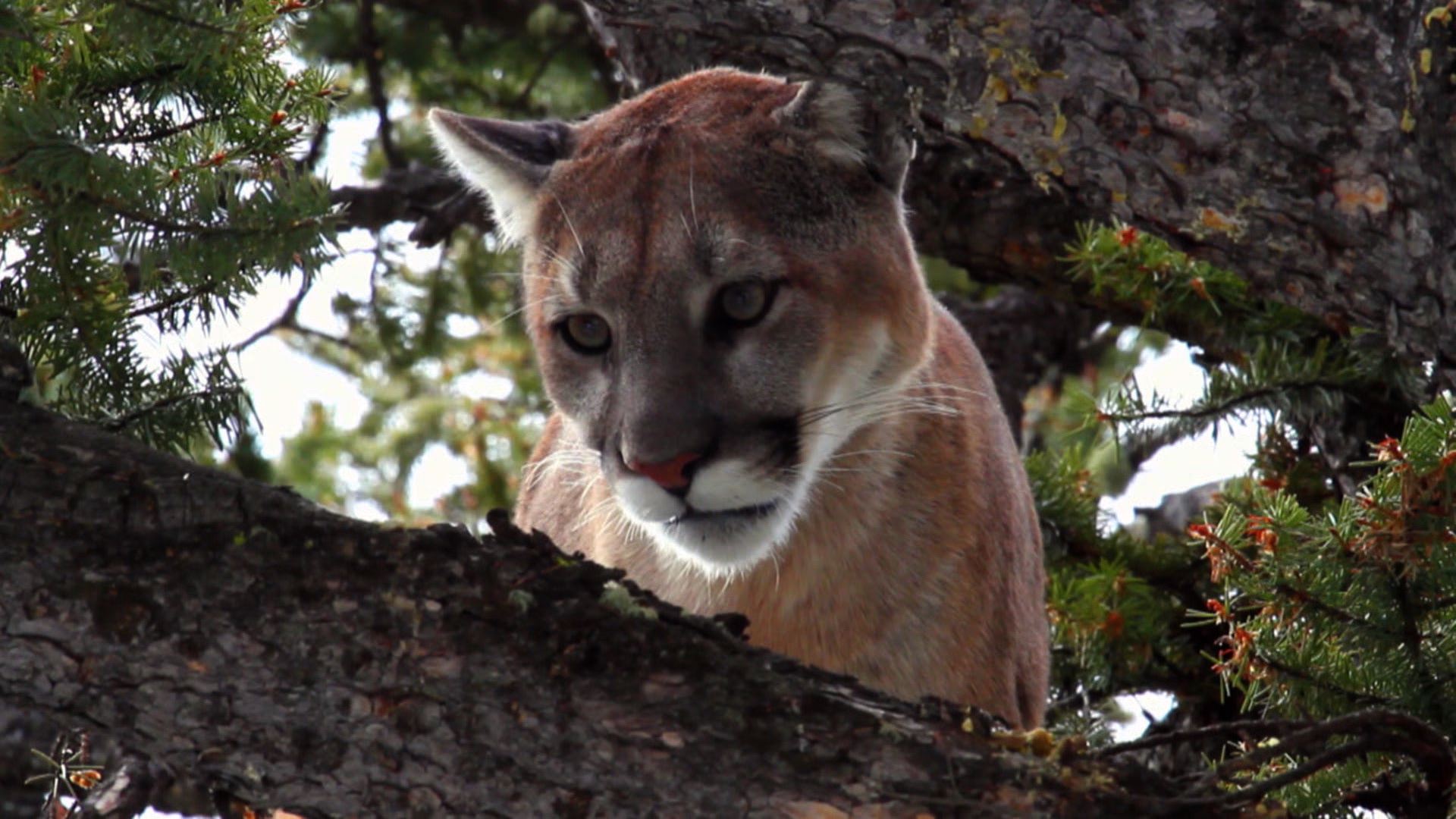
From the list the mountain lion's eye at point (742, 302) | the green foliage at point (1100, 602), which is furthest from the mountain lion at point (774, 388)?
the green foliage at point (1100, 602)

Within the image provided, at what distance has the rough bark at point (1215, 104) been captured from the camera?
10.2ft

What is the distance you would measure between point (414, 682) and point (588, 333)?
1.85 metres

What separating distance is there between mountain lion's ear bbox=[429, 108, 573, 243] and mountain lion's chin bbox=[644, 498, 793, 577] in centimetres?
121

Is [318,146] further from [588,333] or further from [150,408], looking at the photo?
[150,408]

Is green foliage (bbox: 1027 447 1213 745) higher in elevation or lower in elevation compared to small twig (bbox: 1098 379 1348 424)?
lower

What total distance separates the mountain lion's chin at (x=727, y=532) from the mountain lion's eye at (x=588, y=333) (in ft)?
1.76

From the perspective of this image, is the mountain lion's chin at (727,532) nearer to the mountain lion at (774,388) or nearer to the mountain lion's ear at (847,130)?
the mountain lion at (774,388)

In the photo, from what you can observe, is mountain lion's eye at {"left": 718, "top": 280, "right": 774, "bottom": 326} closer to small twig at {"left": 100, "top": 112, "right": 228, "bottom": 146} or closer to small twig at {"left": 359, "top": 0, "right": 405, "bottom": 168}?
small twig at {"left": 100, "top": 112, "right": 228, "bottom": 146}

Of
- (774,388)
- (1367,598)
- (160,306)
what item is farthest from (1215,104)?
(160,306)

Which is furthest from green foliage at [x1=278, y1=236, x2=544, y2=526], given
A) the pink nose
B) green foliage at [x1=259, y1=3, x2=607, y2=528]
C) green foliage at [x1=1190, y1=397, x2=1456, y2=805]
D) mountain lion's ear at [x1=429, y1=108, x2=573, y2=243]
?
green foliage at [x1=1190, y1=397, x2=1456, y2=805]

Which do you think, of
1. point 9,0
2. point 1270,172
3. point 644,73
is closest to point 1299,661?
point 1270,172

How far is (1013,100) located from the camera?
3.20 meters

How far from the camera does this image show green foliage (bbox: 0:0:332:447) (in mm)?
2982

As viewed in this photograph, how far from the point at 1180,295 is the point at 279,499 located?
10.3 feet
